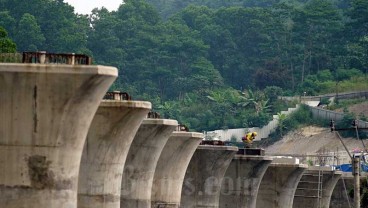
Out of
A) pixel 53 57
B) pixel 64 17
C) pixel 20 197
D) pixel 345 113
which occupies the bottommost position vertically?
pixel 20 197

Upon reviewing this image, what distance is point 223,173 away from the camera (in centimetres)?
7544

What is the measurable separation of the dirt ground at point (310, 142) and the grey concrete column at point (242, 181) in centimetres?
8350

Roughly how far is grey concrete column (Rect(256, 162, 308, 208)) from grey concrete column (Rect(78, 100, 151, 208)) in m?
40.5

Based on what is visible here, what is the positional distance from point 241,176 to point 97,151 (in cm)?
3341

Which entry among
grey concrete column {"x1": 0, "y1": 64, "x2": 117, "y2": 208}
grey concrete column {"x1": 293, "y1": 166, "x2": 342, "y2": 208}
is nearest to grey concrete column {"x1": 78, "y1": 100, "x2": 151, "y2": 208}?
grey concrete column {"x1": 0, "y1": 64, "x2": 117, "y2": 208}

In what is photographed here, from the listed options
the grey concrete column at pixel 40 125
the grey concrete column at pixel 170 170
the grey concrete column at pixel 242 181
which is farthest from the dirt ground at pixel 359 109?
the grey concrete column at pixel 40 125

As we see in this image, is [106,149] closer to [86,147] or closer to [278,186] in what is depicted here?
[86,147]

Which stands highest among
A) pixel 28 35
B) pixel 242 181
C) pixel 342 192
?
pixel 28 35

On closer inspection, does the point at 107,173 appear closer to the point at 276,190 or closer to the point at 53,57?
the point at 53,57

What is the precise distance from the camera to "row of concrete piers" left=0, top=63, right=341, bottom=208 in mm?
40625

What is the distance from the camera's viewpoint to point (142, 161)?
57469mm

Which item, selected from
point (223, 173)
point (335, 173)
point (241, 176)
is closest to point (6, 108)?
point (223, 173)

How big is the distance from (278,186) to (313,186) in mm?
12591

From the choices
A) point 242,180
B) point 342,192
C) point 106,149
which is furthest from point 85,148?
point 342,192
